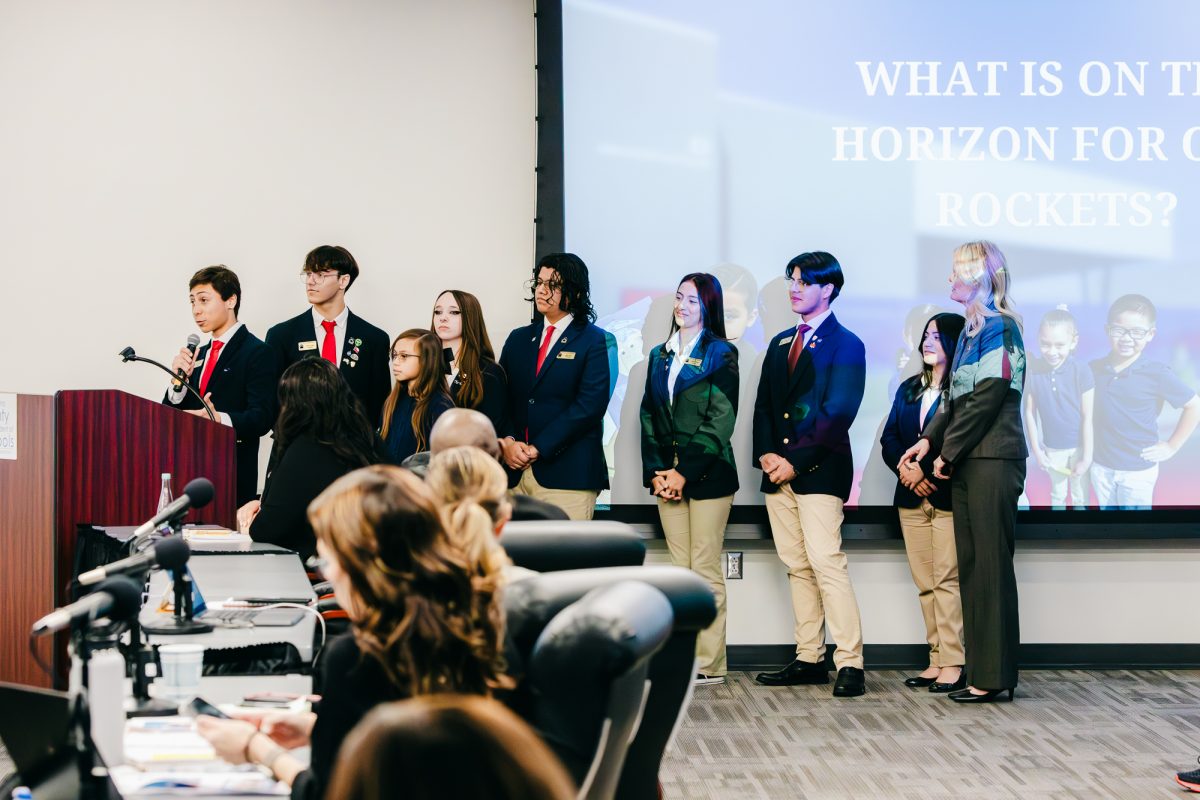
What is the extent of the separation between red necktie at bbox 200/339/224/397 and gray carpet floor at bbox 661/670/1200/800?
2312 mm

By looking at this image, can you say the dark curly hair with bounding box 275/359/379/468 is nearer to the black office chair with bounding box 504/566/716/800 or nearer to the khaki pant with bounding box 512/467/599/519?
the khaki pant with bounding box 512/467/599/519

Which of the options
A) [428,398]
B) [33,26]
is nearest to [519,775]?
[428,398]

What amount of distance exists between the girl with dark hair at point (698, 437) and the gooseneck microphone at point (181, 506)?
3052 millimetres

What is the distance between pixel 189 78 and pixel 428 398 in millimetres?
2010

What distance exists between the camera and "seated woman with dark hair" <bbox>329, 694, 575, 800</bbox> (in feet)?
2.83

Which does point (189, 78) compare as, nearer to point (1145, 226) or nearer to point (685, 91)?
point (685, 91)

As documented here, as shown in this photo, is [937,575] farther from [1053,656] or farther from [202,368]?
[202,368]

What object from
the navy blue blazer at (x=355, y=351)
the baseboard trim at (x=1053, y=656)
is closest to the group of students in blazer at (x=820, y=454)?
the baseboard trim at (x=1053, y=656)

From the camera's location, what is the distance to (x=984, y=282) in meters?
4.86

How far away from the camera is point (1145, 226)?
5379 millimetres

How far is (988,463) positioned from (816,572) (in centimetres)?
81

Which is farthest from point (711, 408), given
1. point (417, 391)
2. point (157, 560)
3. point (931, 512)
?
point (157, 560)

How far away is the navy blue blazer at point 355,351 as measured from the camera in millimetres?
5289

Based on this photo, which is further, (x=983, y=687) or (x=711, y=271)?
(x=711, y=271)
